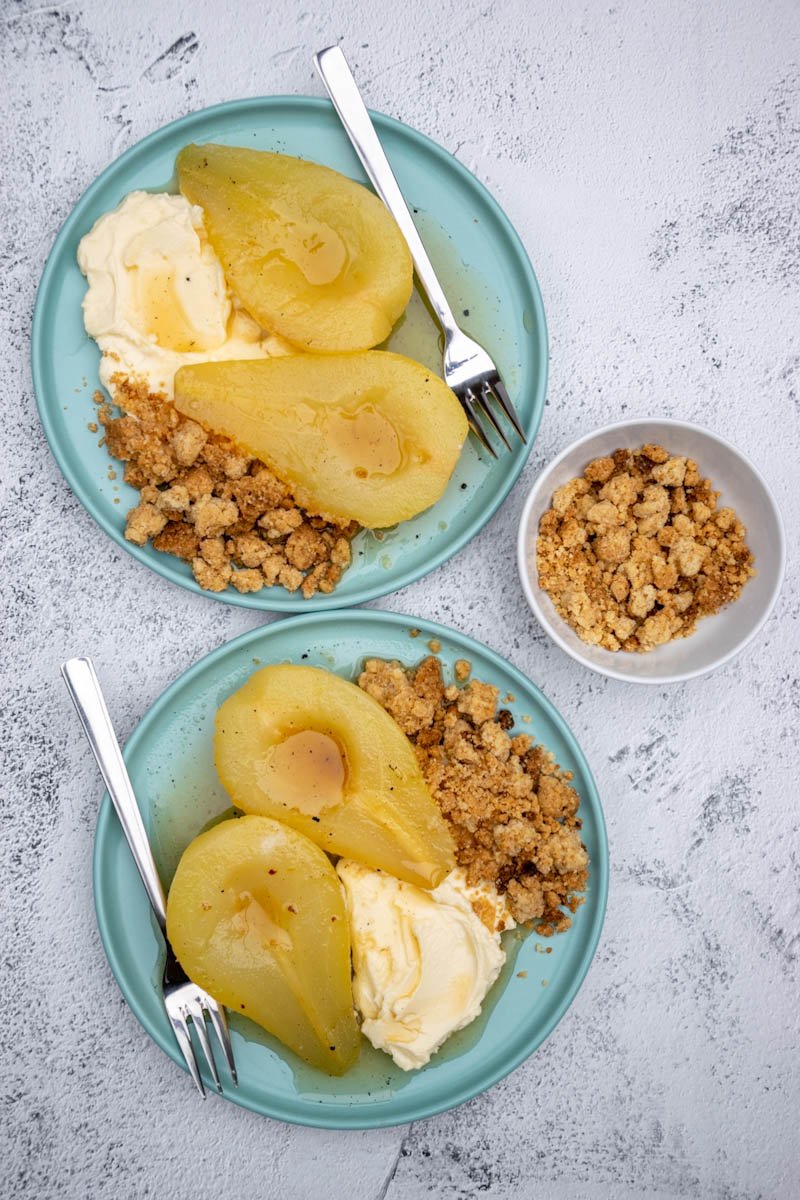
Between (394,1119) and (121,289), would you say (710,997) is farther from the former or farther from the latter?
(121,289)

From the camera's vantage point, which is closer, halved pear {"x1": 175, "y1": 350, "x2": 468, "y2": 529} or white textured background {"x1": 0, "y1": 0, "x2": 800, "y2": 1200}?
halved pear {"x1": 175, "y1": 350, "x2": 468, "y2": 529}

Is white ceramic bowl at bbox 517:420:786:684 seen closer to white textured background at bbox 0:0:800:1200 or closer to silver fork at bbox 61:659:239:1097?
white textured background at bbox 0:0:800:1200

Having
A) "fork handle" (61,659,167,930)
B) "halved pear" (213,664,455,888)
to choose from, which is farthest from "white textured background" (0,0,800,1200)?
"halved pear" (213,664,455,888)

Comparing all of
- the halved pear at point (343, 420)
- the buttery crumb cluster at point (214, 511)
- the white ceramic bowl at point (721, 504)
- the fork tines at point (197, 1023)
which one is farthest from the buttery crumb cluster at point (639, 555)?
the fork tines at point (197, 1023)

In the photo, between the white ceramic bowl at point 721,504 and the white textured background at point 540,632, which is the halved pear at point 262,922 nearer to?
the white textured background at point 540,632

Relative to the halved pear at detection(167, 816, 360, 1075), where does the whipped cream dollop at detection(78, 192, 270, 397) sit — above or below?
above

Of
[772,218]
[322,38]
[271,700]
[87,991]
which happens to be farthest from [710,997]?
[322,38]
